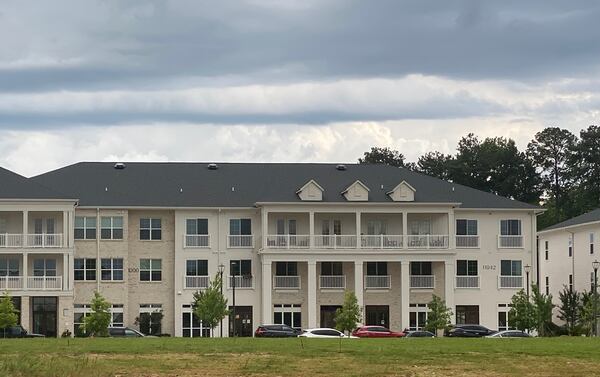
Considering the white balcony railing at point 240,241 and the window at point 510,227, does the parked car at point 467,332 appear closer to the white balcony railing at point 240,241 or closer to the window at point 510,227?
the window at point 510,227

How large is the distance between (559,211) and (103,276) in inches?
2313

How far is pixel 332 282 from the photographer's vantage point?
88.6 metres

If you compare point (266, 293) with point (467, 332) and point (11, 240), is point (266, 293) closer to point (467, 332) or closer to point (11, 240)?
point (467, 332)

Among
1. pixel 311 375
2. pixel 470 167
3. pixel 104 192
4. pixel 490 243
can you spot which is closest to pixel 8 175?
pixel 104 192

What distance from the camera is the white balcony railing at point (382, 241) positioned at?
88000mm

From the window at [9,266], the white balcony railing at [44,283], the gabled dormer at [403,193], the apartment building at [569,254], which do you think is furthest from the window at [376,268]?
the window at [9,266]

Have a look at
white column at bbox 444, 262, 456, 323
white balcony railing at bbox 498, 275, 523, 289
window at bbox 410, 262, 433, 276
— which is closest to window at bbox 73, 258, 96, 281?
window at bbox 410, 262, 433, 276

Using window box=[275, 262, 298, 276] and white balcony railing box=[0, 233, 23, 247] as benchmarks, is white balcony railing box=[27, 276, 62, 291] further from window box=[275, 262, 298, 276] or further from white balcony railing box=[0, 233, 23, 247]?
window box=[275, 262, 298, 276]

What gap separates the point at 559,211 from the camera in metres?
132

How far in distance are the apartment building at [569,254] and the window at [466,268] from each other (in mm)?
8990

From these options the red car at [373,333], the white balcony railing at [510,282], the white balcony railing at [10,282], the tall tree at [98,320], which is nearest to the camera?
the tall tree at [98,320]

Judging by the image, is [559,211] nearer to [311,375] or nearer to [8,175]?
[8,175]

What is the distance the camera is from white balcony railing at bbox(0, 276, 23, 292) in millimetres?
83500

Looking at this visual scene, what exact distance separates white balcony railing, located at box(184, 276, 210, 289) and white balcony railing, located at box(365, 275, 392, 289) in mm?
10477
